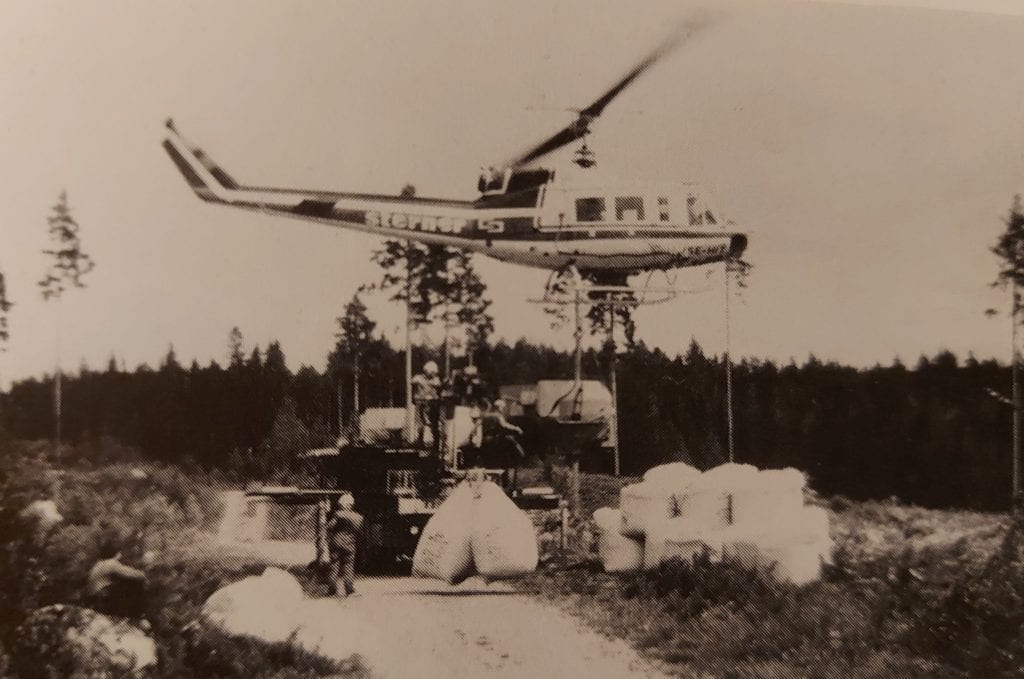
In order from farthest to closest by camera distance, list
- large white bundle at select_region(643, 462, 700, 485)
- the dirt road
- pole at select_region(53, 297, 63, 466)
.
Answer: large white bundle at select_region(643, 462, 700, 485), the dirt road, pole at select_region(53, 297, 63, 466)

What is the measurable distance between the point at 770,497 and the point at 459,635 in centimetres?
94

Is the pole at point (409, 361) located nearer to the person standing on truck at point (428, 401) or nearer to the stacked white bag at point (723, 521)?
the person standing on truck at point (428, 401)

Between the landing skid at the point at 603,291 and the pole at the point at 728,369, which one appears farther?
the pole at the point at 728,369

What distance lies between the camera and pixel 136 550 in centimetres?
254

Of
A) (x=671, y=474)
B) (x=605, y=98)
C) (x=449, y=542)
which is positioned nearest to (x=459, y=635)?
(x=449, y=542)

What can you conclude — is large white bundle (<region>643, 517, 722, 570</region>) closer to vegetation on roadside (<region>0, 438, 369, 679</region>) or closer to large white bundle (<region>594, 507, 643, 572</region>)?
large white bundle (<region>594, 507, 643, 572</region>)

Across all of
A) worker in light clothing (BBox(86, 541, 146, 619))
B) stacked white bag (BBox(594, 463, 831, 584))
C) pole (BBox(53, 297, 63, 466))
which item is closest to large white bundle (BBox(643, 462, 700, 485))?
stacked white bag (BBox(594, 463, 831, 584))

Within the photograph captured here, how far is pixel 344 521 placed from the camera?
9.02ft

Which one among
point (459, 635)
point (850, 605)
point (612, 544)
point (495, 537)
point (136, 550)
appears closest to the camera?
point (136, 550)

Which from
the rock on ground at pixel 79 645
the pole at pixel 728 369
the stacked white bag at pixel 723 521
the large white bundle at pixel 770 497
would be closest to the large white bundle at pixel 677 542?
the stacked white bag at pixel 723 521

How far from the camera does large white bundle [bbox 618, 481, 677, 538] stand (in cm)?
293

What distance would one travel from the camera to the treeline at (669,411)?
8.45 feet

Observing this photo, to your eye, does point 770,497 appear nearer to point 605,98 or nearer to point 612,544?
point 612,544

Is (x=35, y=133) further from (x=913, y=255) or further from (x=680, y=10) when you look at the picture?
(x=913, y=255)
